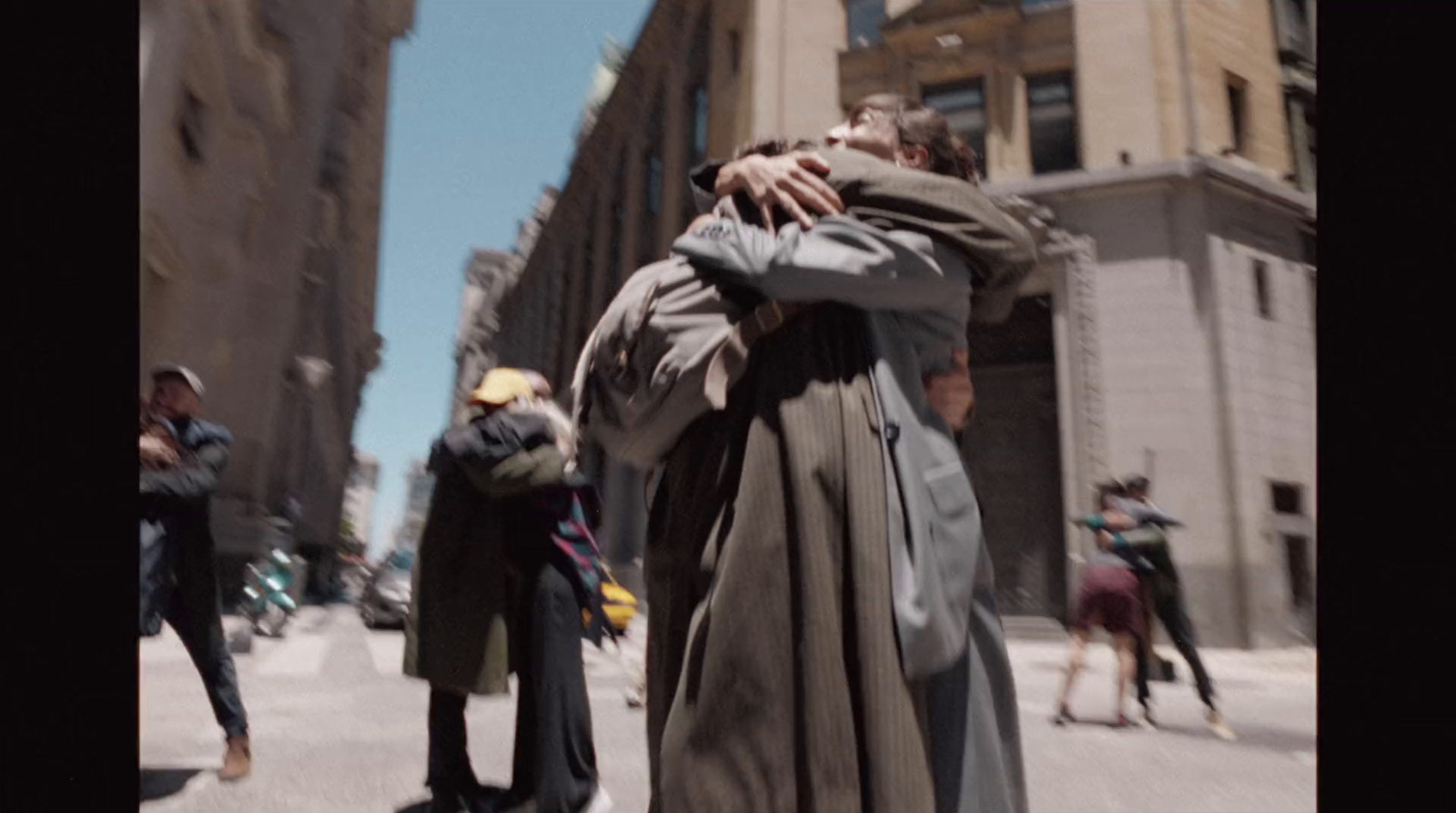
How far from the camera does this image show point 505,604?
3.45 meters

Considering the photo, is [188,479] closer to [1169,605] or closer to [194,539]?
[194,539]

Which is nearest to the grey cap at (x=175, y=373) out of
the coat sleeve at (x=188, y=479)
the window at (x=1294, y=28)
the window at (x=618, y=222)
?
the coat sleeve at (x=188, y=479)

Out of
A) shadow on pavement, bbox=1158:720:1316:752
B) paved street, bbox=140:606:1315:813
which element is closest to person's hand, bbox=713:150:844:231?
paved street, bbox=140:606:1315:813

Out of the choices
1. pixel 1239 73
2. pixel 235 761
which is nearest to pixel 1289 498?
pixel 1239 73

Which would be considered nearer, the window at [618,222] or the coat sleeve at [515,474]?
the coat sleeve at [515,474]

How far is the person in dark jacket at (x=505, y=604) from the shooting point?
10.7ft

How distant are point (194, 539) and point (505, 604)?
4.91 feet

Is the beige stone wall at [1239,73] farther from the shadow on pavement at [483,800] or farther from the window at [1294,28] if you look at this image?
the shadow on pavement at [483,800]

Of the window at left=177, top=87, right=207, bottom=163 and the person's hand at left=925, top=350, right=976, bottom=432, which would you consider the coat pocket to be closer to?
the person's hand at left=925, top=350, right=976, bottom=432

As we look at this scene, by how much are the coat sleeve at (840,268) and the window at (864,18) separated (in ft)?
58.9

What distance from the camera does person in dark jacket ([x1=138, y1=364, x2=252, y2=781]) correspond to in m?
3.76

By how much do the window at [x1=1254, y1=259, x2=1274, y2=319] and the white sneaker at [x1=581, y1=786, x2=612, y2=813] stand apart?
48.9 ft

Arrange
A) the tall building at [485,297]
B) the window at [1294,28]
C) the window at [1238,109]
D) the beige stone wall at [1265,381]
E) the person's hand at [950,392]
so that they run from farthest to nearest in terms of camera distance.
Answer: the tall building at [485,297] → the window at [1294,28] → the window at [1238,109] → the beige stone wall at [1265,381] → the person's hand at [950,392]
